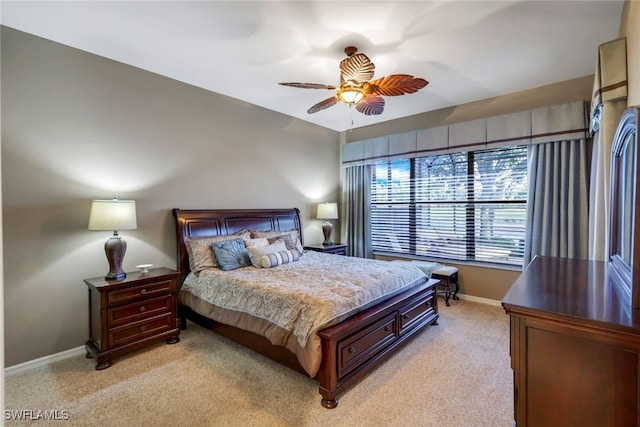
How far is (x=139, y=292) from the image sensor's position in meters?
2.88

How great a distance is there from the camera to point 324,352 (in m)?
2.18

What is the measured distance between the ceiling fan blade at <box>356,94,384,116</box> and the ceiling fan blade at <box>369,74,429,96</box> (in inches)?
5.5

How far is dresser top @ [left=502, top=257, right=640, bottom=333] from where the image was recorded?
1.16 metres

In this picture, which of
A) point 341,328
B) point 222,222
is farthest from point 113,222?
point 341,328

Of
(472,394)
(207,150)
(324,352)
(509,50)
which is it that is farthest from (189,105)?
(472,394)

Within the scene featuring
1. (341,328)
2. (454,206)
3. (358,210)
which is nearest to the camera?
(341,328)

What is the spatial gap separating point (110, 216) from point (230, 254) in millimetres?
1179

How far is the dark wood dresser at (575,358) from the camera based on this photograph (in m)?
1.13

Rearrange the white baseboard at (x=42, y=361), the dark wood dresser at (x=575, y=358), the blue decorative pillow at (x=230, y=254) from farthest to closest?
1. the blue decorative pillow at (x=230, y=254)
2. the white baseboard at (x=42, y=361)
3. the dark wood dresser at (x=575, y=358)

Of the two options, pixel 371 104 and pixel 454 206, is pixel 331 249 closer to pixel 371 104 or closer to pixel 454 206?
pixel 454 206

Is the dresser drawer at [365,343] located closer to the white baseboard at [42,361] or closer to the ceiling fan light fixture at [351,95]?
the ceiling fan light fixture at [351,95]
